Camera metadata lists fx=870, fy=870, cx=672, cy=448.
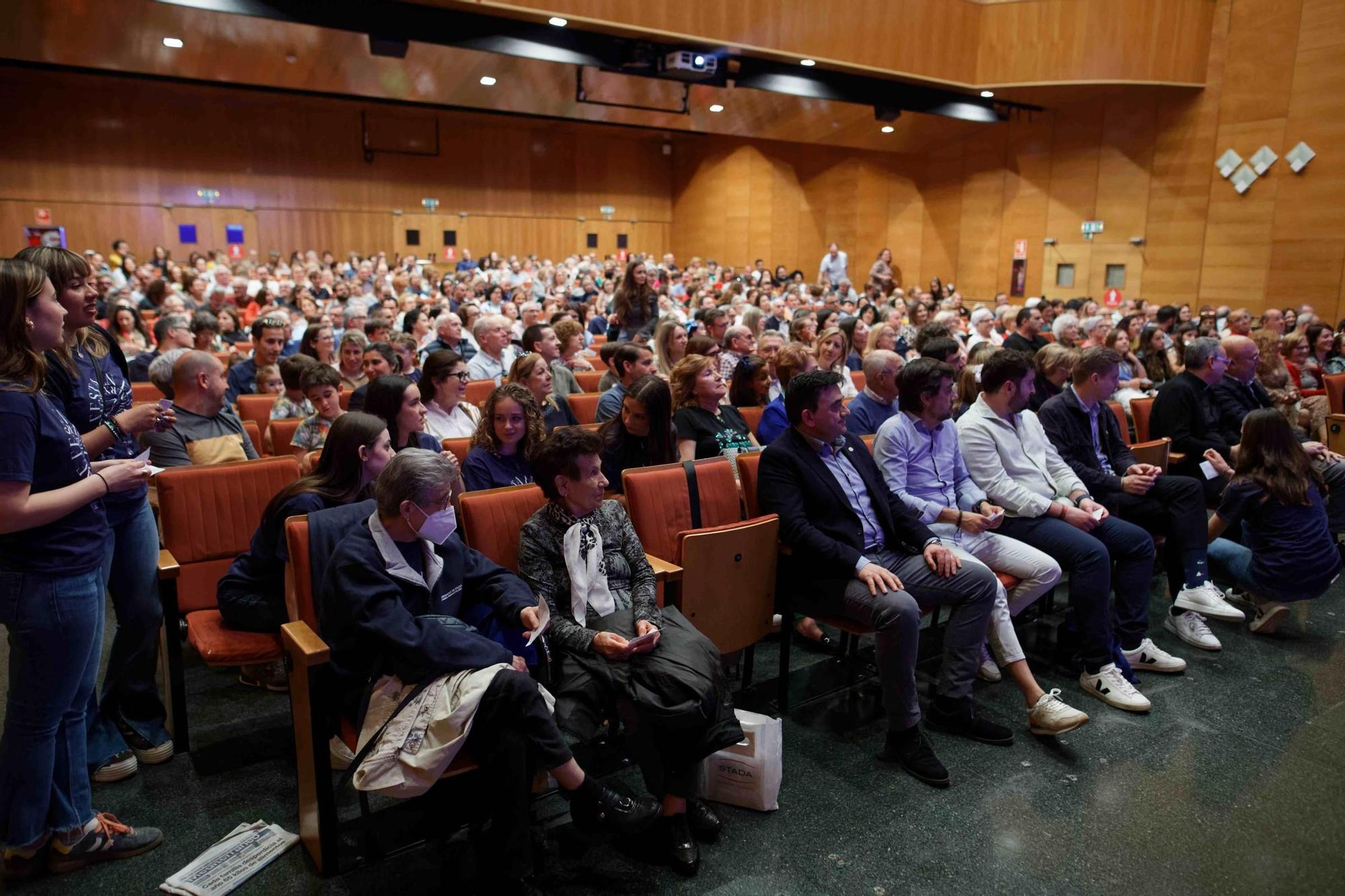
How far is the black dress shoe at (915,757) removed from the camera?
2.70 m

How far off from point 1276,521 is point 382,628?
12.3ft

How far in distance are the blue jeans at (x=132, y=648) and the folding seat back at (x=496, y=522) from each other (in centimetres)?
93

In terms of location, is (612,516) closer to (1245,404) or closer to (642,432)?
(642,432)

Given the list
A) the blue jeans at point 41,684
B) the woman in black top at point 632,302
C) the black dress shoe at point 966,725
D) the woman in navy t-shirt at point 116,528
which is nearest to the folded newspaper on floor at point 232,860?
the blue jeans at point 41,684

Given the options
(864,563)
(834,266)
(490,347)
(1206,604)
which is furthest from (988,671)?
(834,266)

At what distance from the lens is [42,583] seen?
6.52 feet

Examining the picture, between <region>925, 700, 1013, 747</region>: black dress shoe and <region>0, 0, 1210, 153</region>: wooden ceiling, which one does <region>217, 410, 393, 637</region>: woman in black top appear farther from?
<region>0, 0, 1210, 153</region>: wooden ceiling

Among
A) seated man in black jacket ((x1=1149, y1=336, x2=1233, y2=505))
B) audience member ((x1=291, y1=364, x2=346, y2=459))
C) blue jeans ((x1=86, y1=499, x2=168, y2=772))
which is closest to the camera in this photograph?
blue jeans ((x1=86, y1=499, x2=168, y2=772))

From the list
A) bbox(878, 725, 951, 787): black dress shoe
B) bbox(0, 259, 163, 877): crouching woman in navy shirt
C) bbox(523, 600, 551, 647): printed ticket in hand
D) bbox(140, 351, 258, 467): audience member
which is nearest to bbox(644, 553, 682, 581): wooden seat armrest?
bbox(523, 600, 551, 647): printed ticket in hand

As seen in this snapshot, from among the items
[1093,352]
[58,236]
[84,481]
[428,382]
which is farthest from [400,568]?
[58,236]

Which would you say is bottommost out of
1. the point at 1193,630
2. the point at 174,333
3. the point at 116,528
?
the point at 1193,630

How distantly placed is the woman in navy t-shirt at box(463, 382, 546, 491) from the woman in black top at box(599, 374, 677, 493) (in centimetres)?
30

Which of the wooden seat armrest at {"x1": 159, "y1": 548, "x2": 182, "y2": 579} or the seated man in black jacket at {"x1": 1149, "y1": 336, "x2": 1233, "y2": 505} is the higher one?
the seated man in black jacket at {"x1": 1149, "y1": 336, "x2": 1233, "y2": 505}

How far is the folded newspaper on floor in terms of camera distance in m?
2.16
